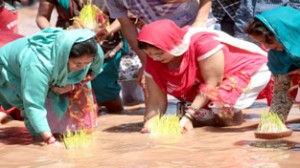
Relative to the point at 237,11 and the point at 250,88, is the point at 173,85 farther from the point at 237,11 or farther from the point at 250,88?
the point at 237,11

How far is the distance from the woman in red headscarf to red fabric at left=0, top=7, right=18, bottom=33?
2025 mm

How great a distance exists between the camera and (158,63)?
5641 millimetres

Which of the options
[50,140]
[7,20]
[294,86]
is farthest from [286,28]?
[7,20]

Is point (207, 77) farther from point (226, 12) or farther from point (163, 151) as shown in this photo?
point (226, 12)

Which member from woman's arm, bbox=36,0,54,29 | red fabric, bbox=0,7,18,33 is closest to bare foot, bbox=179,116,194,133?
woman's arm, bbox=36,0,54,29

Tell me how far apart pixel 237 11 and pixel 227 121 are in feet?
4.85

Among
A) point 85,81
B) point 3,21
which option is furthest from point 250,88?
point 3,21

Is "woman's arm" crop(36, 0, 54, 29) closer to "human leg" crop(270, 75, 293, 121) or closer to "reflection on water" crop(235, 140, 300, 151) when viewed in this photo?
"human leg" crop(270, 75, 293, 121)

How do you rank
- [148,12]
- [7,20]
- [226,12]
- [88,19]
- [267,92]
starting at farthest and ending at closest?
[7,20], [226,12], [148,12], [88,19], [267,92]

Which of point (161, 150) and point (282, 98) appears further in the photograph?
point (282, 98)

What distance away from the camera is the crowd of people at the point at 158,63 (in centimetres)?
507

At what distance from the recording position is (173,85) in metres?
5.69

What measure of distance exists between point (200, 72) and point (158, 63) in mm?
304

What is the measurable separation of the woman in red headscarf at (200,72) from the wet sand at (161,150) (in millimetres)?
157
